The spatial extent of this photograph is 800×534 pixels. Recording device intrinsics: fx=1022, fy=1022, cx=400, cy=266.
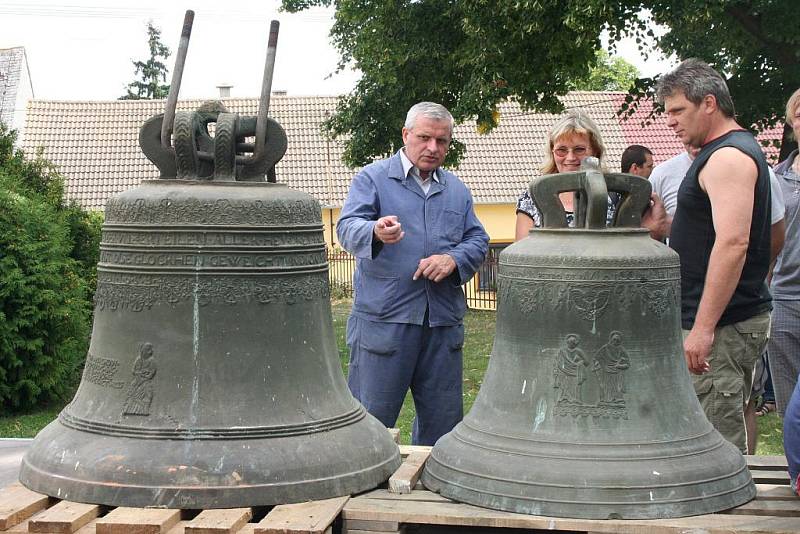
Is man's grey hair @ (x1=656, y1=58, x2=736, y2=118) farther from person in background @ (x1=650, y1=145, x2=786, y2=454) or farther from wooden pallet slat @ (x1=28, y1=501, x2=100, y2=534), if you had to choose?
wooden pallet slat @ (x1=28, y1=501, x2=100, y2=534)

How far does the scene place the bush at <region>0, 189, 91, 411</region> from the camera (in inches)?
348

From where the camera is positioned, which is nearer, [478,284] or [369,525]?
[369,525]

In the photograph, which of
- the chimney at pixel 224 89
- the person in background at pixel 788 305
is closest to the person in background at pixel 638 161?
the person in background at pixel 788 305

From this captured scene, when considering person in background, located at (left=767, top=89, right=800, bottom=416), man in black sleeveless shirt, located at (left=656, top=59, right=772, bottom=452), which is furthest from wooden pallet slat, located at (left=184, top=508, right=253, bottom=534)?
person in background, located at (left=767, top=89, right=800, bottom=416)

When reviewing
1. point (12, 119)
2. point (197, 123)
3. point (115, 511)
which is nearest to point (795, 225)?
point (197, 123)

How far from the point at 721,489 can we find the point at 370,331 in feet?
6.50

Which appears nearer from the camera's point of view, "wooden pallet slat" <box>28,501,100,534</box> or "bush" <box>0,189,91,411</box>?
"wooden pallet slat" <box>28,501,100,534</box>

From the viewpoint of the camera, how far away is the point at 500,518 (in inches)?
128

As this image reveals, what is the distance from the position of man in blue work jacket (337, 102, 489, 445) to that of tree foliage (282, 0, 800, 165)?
6.41 m

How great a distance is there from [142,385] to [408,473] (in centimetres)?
100

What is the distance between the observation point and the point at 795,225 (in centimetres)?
552

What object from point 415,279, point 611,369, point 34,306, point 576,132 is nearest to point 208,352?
point 611,369

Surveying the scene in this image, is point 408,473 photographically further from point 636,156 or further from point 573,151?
point 636,156

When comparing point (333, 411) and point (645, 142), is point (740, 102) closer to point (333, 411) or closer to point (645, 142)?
point (333, 411)
